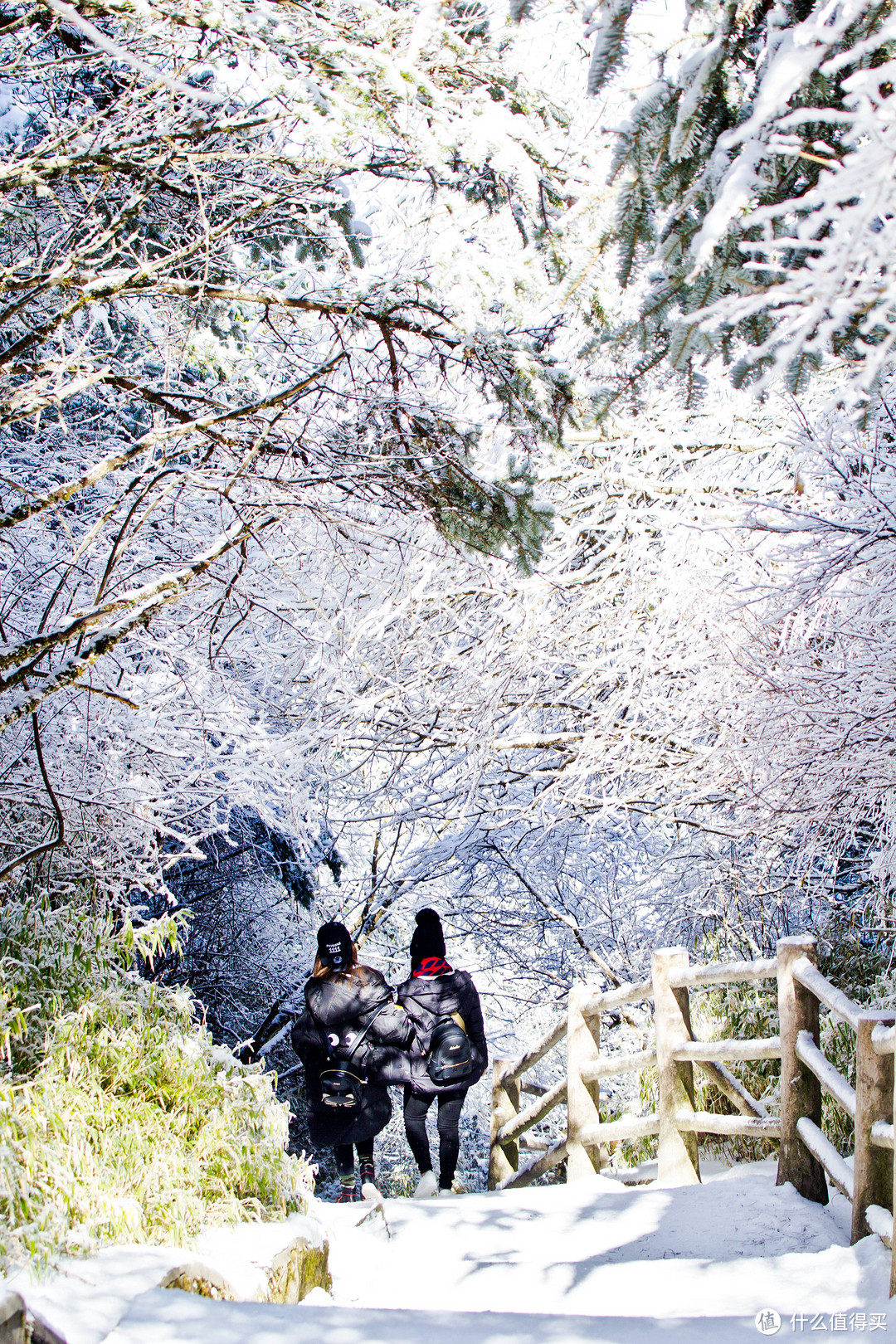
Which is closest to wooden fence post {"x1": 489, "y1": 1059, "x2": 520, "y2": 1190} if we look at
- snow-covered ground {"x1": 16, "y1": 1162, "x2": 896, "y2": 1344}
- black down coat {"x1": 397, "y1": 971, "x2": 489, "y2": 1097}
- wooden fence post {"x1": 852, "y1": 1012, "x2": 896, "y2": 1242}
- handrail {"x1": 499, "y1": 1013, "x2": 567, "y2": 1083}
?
handrail {"x1": 499, "y1": 1013, "x2": 567, "y2": 1083}

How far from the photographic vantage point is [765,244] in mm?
2098

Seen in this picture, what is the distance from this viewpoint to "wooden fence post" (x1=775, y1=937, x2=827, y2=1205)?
14.5ft

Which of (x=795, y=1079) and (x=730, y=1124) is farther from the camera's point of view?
(x=730, y=1124)

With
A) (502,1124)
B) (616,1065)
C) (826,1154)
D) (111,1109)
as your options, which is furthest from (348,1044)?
(826,1154)

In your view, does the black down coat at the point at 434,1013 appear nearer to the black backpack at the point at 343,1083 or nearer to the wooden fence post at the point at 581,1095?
the black backpack at the point at 343,1083

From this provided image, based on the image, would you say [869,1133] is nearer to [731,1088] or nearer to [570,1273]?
[570,1273]

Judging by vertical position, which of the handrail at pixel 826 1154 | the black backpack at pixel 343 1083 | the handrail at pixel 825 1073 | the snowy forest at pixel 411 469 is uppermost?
the snowy forest at pixel 411 469

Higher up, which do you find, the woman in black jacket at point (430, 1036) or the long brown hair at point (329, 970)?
the long brown hair at point (329, 970)

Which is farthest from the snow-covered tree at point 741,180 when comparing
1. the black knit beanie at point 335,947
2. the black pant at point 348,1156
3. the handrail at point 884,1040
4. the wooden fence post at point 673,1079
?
the black pant at point 348,1156

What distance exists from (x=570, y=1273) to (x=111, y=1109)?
6.15 ft

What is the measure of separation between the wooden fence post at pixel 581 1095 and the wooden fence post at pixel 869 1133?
10.1 feet

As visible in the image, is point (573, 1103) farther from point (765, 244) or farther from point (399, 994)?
point (765, 244)

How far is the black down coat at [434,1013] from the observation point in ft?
21.0

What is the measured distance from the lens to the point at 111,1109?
344 centimetres
